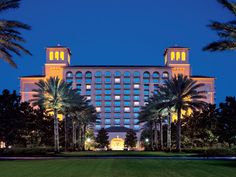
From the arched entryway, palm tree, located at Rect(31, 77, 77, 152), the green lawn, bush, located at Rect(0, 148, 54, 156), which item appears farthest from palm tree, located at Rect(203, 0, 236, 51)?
the arched entryway

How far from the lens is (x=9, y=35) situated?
32.8 meters

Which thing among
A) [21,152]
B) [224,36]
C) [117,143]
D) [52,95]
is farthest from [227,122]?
[117,143]

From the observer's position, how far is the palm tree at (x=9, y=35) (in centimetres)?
3090

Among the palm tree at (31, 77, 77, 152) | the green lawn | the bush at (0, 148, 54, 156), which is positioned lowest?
the bush at (0, 148, 54, 156)

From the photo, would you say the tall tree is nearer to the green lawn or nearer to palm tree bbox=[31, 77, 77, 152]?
palm tree bbox=[31, 77, 77, 152]

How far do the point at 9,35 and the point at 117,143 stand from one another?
158 meters

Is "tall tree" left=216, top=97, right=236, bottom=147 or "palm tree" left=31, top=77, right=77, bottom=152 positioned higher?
"palm tree" left=31, top=77, right=77, bottom=152

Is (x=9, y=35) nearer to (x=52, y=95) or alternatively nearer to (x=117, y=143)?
(x=52, y=95)

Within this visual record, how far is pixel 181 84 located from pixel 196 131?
21.6 meters

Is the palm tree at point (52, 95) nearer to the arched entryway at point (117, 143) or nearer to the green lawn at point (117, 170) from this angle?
the green lawn at point (117, 170)

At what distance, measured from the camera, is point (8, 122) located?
228 ft

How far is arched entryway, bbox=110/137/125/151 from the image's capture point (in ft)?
609

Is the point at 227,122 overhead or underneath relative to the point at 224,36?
underneath

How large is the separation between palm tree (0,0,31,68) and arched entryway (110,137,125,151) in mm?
152744
